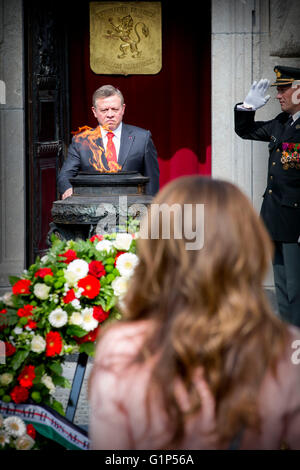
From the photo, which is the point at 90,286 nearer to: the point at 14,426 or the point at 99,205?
the point at 14,426

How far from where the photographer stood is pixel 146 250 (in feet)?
4.59

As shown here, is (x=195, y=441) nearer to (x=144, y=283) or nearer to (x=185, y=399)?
(x=185, y=399)

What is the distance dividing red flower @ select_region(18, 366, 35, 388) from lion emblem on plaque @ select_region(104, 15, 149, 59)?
477 cm

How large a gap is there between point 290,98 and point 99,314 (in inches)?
100.0

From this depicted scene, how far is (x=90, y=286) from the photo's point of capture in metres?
2.91

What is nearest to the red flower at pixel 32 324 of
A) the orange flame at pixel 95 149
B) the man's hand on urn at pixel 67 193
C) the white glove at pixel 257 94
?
the man's hand on urn at pixel 67 193

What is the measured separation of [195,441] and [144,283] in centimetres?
32

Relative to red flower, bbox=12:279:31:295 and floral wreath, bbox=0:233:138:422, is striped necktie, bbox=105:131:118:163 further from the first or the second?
red flower, bbox=12:279:31:295

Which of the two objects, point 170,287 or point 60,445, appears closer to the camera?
point 170,287

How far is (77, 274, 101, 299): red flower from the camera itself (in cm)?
290

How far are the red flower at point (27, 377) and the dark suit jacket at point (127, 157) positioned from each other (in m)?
2.35

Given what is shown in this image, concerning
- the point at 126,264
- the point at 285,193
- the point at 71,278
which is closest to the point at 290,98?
the point at 285,193
